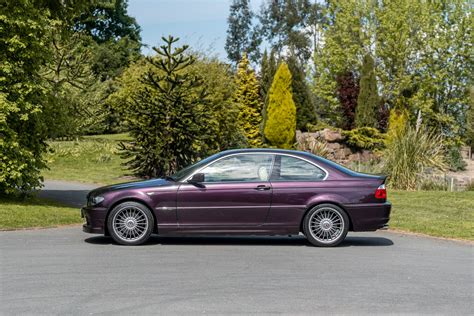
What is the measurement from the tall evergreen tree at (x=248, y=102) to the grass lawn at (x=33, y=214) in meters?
26.9

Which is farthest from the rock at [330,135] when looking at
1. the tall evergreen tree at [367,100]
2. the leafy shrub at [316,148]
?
the leafy shrub at [316,148]

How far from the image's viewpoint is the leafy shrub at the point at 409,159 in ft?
84.6

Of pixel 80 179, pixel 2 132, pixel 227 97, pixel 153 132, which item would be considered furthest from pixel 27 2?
pixel 227 97

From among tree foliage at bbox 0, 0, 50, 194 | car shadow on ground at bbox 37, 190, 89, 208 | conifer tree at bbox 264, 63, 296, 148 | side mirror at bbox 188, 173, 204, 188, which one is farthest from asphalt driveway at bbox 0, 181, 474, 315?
conifer tree at bbox 264, 63, 296, 148

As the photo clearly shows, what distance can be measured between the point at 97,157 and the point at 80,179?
8.48 meters

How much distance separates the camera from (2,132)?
687 inches

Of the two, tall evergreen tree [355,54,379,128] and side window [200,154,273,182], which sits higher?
tall evergreen tree [355,54,379,128]

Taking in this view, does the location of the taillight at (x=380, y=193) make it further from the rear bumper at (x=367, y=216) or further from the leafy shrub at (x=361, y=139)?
the leafy shrub at (x=361, y=139)

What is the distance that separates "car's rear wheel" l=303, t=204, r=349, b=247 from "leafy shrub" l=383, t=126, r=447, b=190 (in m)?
14.4

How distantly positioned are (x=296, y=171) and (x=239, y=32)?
214 feet

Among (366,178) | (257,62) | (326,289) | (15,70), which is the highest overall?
(257,62)

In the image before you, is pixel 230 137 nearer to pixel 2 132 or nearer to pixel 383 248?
pixel 2 132

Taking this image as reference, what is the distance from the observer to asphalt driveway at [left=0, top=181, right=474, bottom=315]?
7.34m

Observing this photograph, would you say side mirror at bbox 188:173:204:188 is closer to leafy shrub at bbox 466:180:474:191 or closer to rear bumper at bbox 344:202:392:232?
rear bumper at bbox 344:202:392:232
